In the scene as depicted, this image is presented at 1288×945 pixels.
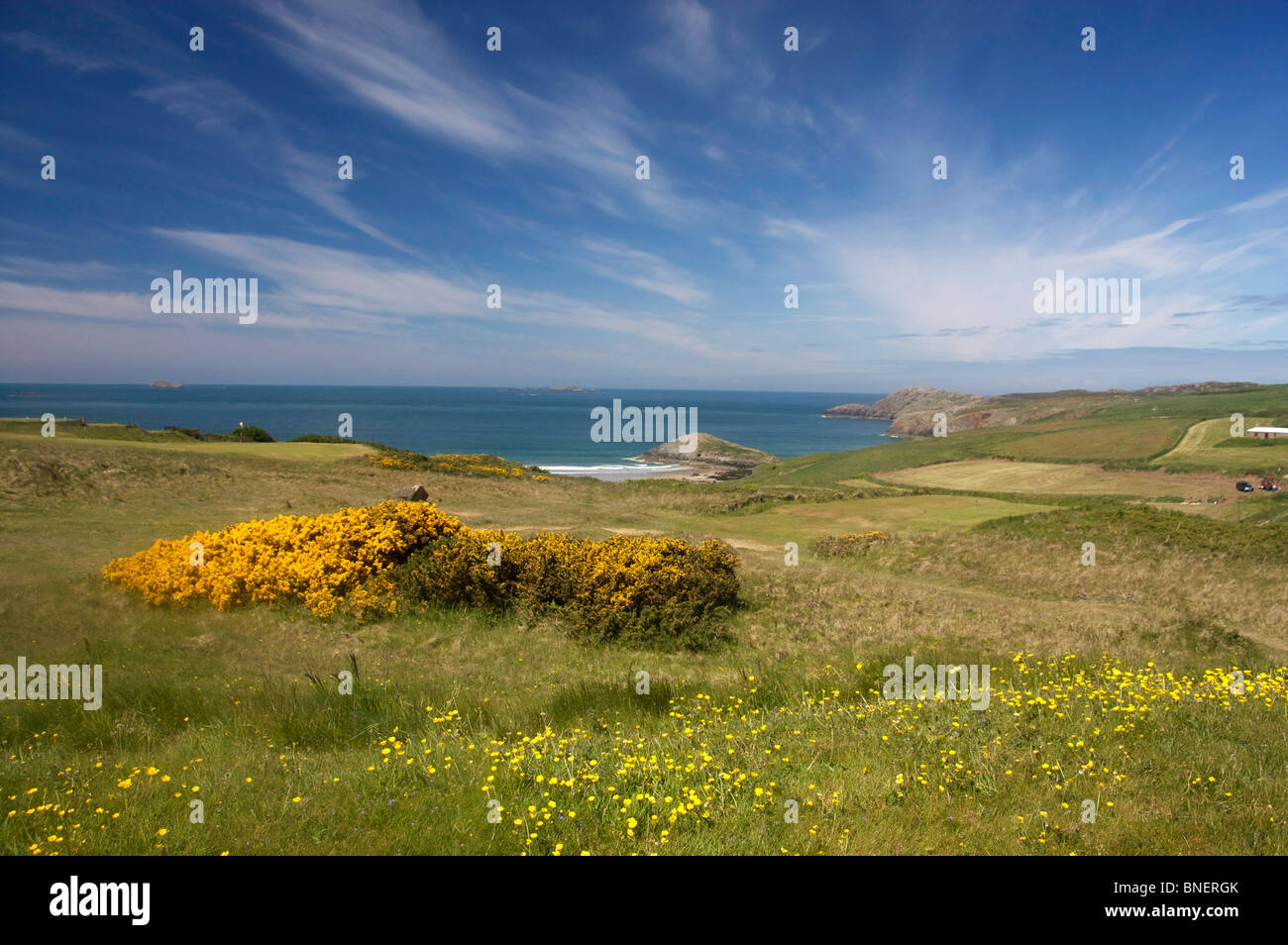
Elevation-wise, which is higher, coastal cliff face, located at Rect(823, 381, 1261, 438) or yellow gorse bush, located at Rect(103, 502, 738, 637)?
coastal cliff face, located at Rect(823, 381, 1261, 438)

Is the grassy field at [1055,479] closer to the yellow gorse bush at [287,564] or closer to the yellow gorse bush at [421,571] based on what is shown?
the yellow gorse bush at [421,571]

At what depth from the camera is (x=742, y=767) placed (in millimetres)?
5359

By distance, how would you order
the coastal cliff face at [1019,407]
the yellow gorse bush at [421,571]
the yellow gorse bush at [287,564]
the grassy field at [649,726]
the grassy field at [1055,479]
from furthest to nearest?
the coastal cliff face at [1019,407] < the grassy field at [1055,479] < the yellow gorse bush at [421,571] < the yellow gorse bush at [287,564] < the grassy field at [649,726]

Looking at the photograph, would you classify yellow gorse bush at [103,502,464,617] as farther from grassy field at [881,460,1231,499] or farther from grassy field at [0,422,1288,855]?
grassy field at [881,460,1231,499]

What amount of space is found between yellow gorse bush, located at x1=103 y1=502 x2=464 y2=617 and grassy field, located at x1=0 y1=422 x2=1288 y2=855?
41 centimetres

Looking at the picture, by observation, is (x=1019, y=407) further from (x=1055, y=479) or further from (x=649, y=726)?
(x=649, y=726)

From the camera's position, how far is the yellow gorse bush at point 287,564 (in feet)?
36.5

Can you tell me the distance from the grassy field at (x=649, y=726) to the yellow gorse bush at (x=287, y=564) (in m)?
0.41

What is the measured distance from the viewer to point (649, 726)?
22.5ft

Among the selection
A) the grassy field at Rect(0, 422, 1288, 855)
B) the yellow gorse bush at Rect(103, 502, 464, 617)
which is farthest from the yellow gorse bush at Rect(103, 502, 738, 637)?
the grassy field at Rect(0, 422, 1288, 855)

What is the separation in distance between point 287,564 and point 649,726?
8612 mm

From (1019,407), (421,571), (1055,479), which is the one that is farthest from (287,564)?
(1019,407)

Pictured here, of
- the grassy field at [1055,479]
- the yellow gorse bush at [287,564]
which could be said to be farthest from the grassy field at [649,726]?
the grassy field at [1055,479]

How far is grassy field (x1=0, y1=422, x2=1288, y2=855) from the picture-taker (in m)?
4.27
